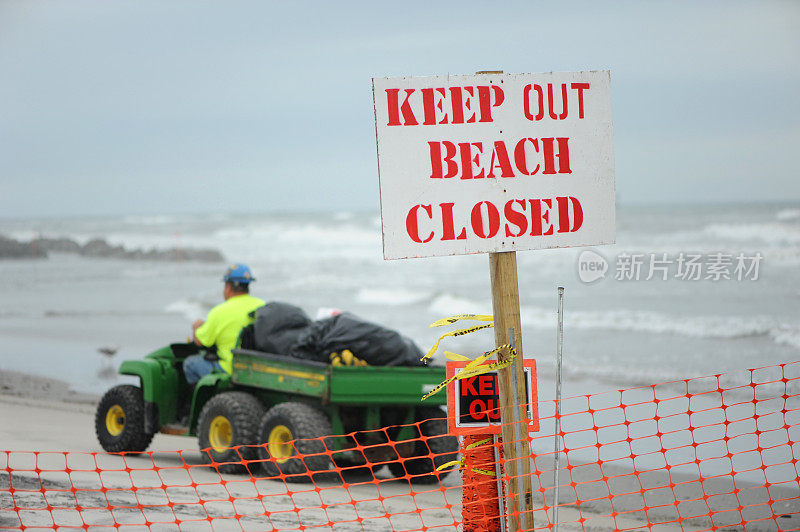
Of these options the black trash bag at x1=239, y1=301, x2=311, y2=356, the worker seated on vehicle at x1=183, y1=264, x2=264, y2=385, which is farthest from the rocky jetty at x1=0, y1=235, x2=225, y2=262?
the black trash bag at x1=239, y1=301, x2=311, y2=356

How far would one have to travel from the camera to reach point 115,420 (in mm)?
8906

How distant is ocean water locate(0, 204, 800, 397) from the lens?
14336mm

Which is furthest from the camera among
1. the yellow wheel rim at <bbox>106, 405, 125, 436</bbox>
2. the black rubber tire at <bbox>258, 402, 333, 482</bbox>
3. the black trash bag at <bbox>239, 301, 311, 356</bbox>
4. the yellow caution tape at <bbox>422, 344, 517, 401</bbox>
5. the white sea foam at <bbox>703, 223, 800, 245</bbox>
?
the white sea foam at <bbox>703, 223, 800, 245</bbox>

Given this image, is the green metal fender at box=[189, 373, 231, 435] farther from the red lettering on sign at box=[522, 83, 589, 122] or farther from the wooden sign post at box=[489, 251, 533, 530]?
the red lettering on sign at box=[522, 83, 589, 122]

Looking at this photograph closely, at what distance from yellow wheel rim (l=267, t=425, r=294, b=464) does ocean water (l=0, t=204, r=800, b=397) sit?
2660 millimetres

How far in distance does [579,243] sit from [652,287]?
69.4 feet

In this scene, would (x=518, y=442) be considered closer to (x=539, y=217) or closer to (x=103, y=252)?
(x=539, y=217)

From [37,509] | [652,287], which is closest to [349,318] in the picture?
[37,509]

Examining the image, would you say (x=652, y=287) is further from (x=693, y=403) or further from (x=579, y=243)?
(x=579, y=243)

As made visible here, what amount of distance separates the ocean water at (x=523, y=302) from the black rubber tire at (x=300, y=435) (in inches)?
93.5

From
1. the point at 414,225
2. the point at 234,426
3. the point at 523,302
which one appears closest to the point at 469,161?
the point at 414,225

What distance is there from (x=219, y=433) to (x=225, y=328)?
886mm

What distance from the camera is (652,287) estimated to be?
2448cm

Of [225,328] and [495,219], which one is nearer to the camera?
[495,219]
